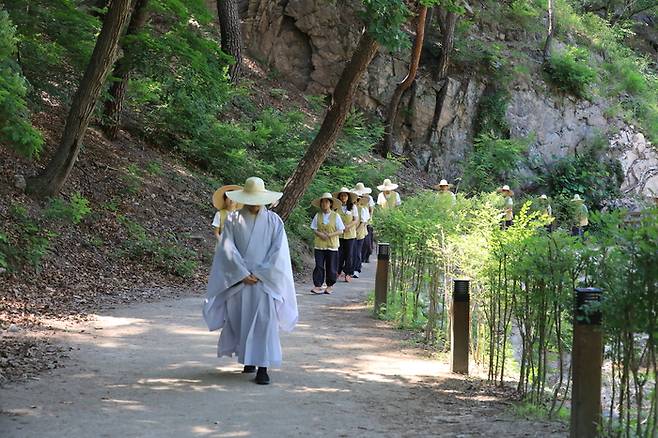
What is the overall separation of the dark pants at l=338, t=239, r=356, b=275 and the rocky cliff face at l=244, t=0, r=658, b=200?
15.1 m

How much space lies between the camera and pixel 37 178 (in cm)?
1452

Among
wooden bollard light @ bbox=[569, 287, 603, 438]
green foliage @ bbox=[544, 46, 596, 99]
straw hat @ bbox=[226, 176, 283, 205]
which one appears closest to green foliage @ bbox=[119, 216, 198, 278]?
straw hat @ bbox=[226, 176, 283, 205]

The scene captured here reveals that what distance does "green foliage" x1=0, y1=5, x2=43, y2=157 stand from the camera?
36.9 feet

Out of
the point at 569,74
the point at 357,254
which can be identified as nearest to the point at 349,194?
the point at 357,254

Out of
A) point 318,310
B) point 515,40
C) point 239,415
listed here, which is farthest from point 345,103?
point 515,40

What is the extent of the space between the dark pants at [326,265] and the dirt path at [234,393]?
4536 mm

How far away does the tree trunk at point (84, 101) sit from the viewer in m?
13.6

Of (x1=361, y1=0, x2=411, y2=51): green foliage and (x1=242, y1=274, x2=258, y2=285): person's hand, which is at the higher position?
(x1=361, y1=0, x2=411, y2=51): green foliage

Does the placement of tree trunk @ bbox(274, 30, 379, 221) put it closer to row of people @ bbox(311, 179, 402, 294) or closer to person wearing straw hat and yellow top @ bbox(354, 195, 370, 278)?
row of people @ bbox(311, 179, 402, 294)

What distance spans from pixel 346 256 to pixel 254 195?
9.21 meters

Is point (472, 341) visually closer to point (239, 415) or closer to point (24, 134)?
point (239, 415)

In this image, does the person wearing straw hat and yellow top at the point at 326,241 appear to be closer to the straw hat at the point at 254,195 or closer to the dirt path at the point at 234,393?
the dirt path at the point at 234,393

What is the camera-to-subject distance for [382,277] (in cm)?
1270

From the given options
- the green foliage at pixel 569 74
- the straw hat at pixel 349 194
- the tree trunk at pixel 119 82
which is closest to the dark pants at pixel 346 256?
the straw hat at pixel 349 194
